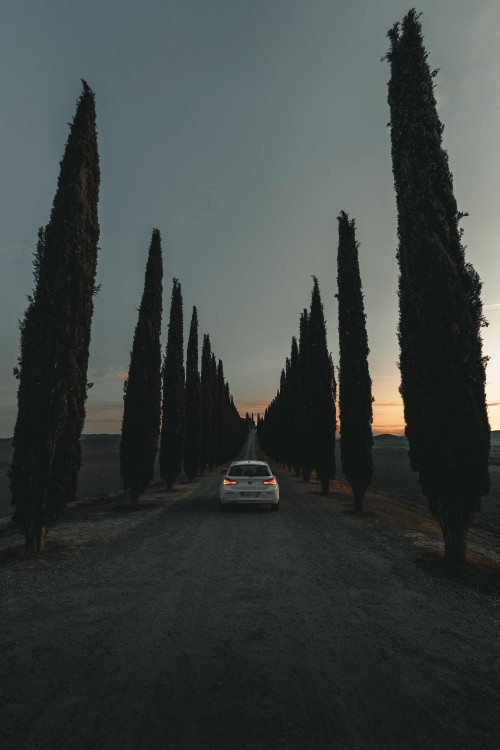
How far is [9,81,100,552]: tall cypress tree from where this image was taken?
286 inches

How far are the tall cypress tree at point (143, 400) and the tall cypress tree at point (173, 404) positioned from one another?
480 centimetres

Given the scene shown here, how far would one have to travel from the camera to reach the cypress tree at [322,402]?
1744cm

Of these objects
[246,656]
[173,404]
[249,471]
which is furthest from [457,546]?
[173,404]

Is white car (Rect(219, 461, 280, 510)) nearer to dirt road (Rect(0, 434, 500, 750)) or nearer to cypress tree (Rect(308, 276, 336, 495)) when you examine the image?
dirt road (Rect(0, 434, 500, 750))

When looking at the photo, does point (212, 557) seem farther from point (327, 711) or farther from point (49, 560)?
point (327, 711)

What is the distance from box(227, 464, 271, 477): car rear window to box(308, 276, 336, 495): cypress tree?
5955mm

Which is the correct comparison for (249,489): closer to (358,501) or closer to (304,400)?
(358,501)

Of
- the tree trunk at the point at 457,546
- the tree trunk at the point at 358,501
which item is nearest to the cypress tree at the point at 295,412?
the tree trunk at the point at 358,501

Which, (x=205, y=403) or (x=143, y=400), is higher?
(x=205, y=403)

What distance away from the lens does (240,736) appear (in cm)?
237

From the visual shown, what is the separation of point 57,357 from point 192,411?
19.9m

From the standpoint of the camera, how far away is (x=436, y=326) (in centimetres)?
654

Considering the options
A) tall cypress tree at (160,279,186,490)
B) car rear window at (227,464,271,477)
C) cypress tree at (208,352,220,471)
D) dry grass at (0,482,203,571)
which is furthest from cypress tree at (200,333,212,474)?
car rear window at (227,464,271,477)

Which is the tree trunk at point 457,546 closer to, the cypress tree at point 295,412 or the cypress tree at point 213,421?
the cypress tree at point 295,412
